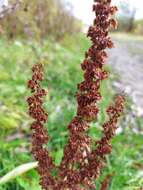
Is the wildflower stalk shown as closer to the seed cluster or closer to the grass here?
the seed cluster

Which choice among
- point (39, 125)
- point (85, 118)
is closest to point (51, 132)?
point (39, 125)

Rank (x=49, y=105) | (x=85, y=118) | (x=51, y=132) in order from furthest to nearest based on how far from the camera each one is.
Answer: (x=49, y=105)
(x=51, y=132)
(x=85, y=118)

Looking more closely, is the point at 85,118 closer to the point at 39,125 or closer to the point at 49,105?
the point at 39,125

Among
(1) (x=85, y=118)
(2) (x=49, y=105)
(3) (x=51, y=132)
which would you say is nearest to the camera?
(1) (x=85, y=118)

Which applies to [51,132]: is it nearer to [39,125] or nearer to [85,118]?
[39,125]

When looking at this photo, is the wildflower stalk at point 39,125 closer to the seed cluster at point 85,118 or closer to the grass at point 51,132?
the seed cluster at point 85,118

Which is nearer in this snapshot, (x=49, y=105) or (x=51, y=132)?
(x=51, y=132)

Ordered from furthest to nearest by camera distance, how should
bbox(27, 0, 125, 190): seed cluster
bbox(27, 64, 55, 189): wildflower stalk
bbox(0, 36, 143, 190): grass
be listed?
1. bbox(0, 36, 143, 190): grass
2. bbox(27, 64, 55, 189): wildflower stalk
3. bbox(27, 0, 125, 190): seed cluster

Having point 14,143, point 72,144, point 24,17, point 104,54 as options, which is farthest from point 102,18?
point 24,17

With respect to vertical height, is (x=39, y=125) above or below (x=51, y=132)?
above

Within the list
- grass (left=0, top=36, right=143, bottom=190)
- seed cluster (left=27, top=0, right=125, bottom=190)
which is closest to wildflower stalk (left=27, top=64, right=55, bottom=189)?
seed cluster (left=27, top=0, right=125, bottom=190)
